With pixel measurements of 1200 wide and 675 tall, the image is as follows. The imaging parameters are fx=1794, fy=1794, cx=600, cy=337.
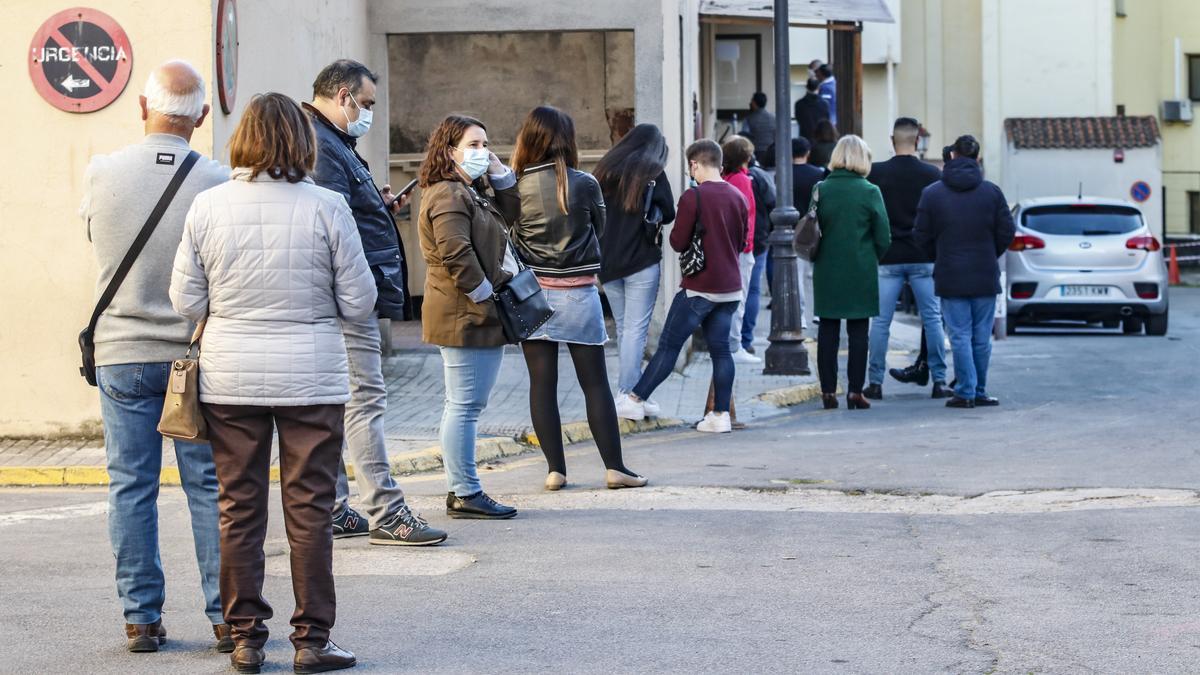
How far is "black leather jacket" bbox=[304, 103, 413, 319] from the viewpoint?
288 inches

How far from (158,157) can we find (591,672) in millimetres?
2101

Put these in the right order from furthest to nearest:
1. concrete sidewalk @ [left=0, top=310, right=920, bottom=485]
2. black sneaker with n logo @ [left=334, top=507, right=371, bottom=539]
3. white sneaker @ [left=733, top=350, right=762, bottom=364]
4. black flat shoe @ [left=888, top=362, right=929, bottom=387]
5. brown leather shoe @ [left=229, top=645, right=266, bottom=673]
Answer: white sneaker @ [left=733, top=350, right=762, bottom=364], black flat shoe @ [left=888, top=362, right=929, bottom=387], concrete sidewalk @ [left=0, top=310, right=920, bottom=485], black sneaker with n logo @ [left=334, top=507, right=371, bottom=539], brown leather shoe @ [left=229, top=645, right=266, bottom=673]

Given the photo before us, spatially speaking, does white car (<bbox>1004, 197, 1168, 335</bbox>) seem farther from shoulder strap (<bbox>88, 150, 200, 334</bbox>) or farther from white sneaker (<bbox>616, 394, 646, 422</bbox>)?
shoulder strap (<bbox>88, 150, 200, 334</bbox>)

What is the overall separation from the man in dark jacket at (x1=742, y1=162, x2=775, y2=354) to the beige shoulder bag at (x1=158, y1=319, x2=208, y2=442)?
34.0ft

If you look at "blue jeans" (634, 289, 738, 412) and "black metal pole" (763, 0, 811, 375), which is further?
"black metal pole" (763, 0, 811, 375)

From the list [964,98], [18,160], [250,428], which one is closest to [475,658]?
[250,428]

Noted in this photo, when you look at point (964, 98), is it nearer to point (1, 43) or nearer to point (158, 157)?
point (1, 43)

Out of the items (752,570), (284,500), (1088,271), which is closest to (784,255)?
(1088,271)

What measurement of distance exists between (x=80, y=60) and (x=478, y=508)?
425 centimetres

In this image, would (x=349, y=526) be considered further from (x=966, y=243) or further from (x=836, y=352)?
(x=966, y=243)

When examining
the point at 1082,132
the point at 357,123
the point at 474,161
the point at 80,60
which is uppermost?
the point at 1082,132

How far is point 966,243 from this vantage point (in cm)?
1260

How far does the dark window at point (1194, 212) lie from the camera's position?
44062mm

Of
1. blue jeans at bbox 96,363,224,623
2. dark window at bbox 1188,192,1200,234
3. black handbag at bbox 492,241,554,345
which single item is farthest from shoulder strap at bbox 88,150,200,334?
dark window at bbox 1188,192,1200,234
